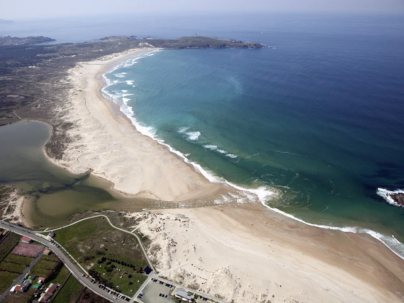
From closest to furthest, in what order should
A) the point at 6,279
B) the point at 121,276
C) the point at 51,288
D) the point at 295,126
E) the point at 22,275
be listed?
the point at 51,288
the point at 6,279
the point at 121,276
the point at 22,275
the point at 295,126

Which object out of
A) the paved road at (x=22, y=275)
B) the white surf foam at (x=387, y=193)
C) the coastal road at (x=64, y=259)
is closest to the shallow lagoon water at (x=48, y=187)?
the coastal road at (x=64, y=259)

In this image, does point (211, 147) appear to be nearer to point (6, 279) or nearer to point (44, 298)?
point (44, 298)

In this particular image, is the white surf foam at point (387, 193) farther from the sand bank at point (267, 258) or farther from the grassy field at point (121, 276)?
the grassy field at point (121, 276)

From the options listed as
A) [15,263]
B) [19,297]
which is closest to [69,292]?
[19,297]

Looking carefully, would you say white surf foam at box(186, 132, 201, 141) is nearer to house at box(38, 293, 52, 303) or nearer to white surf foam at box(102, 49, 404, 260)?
white surf foam at box(102, 49, 404, 260)

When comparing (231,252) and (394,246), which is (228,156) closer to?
(231,252)

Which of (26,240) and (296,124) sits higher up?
(296,124)

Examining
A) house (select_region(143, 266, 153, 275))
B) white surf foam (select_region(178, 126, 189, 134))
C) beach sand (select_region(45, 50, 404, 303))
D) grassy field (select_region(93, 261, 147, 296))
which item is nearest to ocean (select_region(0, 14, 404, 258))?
white surf foam (select_region(178, 126, 189, 134))
